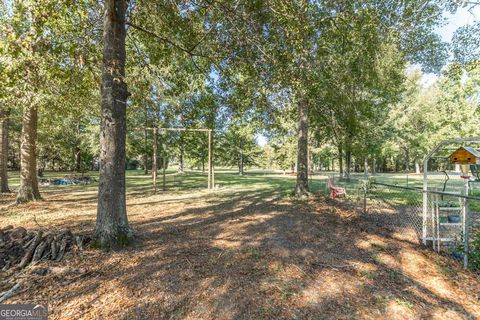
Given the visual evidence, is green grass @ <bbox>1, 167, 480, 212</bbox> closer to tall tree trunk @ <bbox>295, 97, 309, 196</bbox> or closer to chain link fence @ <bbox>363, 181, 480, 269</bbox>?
chain link fence @ <bbox>363, 181, 480, 269</bbox>

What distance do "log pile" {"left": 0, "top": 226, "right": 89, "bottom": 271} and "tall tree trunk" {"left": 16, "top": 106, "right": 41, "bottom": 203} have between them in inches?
217

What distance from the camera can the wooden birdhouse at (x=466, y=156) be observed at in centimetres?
502

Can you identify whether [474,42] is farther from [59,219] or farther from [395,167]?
[395,167]

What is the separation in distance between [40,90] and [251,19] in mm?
5894

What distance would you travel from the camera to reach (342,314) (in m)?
2.65

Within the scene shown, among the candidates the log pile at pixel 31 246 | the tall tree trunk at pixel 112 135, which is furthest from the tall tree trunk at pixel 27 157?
the tall tree trunk at pixel 112 135

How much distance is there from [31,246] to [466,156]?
845cm

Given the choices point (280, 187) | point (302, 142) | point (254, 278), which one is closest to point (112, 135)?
point (254, 278)

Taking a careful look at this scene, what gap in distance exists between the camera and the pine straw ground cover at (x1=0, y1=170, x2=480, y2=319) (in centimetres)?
272

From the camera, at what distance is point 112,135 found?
4.36 metres

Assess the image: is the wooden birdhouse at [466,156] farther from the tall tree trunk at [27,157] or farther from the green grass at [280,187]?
the tall tree trunk at [27,157]

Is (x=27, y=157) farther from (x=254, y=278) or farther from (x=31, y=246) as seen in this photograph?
(x=254, y=278)

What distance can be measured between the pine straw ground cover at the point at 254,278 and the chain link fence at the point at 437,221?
13.7 inches

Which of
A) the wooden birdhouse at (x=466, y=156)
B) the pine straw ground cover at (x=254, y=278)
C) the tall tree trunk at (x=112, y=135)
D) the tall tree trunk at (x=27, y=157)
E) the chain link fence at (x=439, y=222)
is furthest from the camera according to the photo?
the tall tree trunk at (x=27, y=157)
